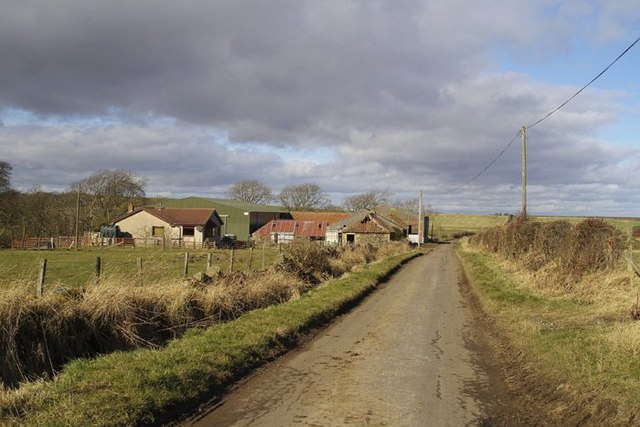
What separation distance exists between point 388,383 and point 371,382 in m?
0.24

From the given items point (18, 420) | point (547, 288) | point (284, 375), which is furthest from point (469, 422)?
point (547, 288)

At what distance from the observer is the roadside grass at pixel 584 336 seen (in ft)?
21.3

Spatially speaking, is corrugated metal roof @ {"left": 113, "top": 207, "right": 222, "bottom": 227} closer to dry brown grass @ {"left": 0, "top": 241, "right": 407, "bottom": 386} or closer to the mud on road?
dry brown grass @ {"left": 0, "top": 241, "right": 407, "bottom": 386}

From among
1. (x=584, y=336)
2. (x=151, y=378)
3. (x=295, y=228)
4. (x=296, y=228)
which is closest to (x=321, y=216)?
(x=296, y=228)

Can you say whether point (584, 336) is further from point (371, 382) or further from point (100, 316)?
point (100, 316)

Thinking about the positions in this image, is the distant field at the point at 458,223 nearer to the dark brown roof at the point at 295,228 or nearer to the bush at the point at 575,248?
the dark brown roof at the point at 295,228

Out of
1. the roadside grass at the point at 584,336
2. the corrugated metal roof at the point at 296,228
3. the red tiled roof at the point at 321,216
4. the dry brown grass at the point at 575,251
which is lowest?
the roadside grass at the point at 584,336

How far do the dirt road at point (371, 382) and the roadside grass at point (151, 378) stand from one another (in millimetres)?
452

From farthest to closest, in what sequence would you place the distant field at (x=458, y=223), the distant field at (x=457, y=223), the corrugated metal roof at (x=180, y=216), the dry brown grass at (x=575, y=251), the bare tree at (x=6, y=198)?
the distant field at (x=457, y=223)
the distant field at (x=458, y=223)
the corrugated metal roof at (x=180, y=216)
the bare tree at (x=6, y=198)
the dry brown grass at (x=575, y=251)

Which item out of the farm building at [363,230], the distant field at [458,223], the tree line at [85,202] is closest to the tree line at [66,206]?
the tree line at [85,202]

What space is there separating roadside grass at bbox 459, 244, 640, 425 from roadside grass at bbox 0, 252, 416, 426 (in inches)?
178

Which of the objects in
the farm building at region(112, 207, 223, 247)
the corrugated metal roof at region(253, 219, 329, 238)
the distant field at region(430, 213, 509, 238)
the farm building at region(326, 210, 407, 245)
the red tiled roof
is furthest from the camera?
the distant field at region(430, 213, 509, 238)

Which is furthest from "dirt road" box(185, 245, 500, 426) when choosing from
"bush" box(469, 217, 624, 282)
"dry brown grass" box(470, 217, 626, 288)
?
"bush" box(469, 217, 624, 282)

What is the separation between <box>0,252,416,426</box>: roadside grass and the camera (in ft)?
18.3
